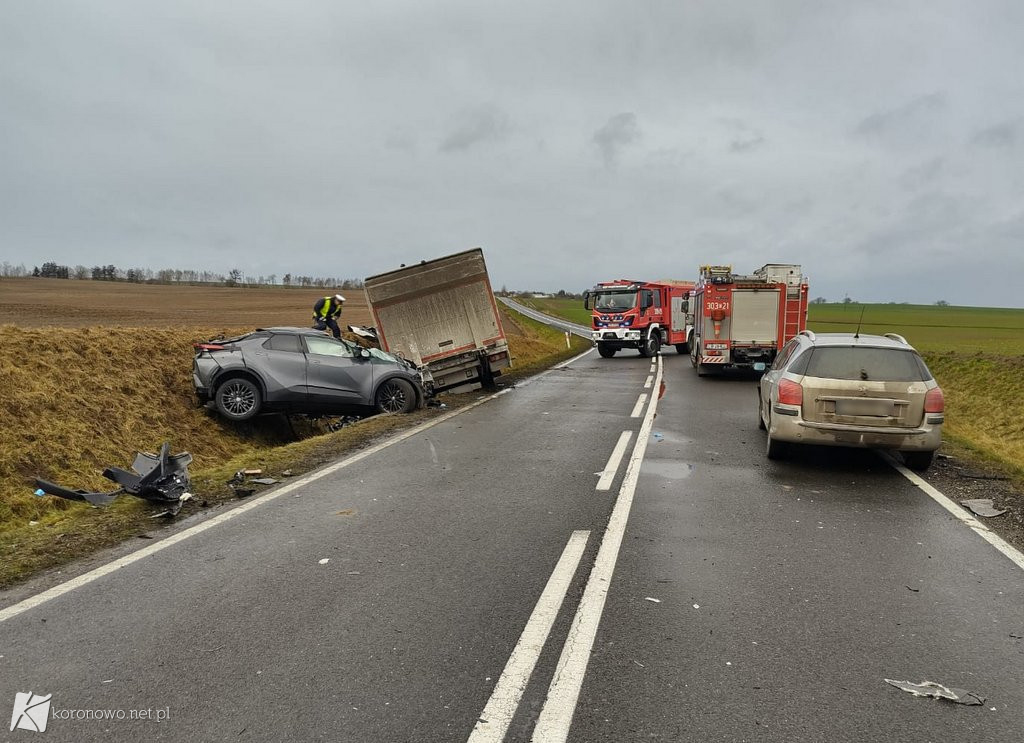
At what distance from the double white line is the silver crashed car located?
7511 millimetres

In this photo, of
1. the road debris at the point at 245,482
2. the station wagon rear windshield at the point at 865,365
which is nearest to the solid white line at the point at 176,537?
the road debris at the point at 245,482

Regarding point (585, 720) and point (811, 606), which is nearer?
point (585, 720)

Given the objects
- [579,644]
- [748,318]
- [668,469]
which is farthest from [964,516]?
[748,318]

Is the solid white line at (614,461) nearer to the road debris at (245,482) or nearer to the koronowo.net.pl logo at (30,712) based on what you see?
the road debris at (245,482)

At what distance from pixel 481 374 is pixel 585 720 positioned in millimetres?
12942

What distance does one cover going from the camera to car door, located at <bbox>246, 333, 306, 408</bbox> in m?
11.6

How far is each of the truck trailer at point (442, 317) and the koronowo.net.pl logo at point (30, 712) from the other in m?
→ 11.6

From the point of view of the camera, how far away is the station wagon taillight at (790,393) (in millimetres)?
8031

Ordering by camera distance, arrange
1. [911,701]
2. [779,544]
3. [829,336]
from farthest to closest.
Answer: [829,336] → [779,544] → [911,701]

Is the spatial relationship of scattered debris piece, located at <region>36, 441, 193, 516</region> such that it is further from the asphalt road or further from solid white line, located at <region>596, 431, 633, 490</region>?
solid white line, located at <region>596, 431, 633, 490</region>

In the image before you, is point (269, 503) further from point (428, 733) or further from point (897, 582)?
point (897, 582)

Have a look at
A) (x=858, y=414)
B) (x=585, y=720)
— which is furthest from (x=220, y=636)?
(x=858, y=414)

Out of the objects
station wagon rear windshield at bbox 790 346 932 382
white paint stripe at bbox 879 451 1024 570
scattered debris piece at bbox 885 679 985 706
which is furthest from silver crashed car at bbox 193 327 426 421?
scattered debris piece at bbox 885 679 985 706

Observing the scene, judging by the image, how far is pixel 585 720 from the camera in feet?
9.99
